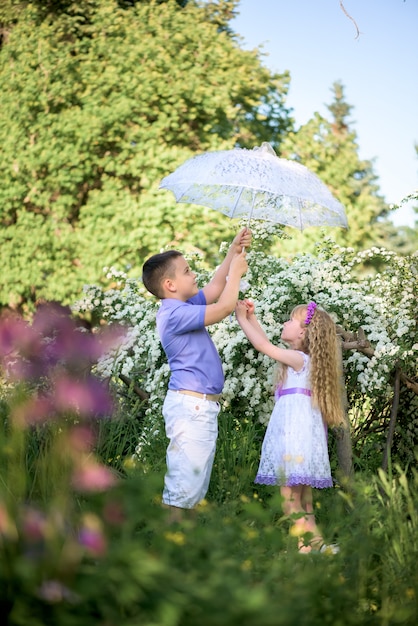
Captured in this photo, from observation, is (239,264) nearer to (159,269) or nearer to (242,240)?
(242,240)

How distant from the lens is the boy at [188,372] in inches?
141

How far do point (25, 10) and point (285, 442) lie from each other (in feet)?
29.2

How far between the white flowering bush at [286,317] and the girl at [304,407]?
0.47 meters

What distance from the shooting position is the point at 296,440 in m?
3.97

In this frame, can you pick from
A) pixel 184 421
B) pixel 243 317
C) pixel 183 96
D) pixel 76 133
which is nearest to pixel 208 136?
pixel 183 96

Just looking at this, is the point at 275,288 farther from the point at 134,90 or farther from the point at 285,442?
the point at 134,90

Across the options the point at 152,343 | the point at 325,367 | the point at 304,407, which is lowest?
the point at 304,407

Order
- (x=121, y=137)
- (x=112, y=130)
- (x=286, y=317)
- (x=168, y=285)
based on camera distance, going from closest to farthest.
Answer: (x=168, y=285) < (x=286, y=317) < (x=112, y=130) < (x=121, y=137)

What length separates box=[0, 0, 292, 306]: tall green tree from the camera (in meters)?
9.26

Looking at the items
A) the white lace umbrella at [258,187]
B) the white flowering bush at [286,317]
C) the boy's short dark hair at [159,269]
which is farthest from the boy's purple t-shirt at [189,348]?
the white flowering bush at [286,317]

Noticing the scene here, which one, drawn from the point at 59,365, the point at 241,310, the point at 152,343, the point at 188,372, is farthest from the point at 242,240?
the point at 59,365

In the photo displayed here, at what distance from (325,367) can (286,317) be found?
1.09 metres

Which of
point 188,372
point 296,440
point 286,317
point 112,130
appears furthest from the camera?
point 112,130

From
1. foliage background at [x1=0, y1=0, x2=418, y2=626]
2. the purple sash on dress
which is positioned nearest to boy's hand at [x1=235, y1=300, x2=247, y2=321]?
the purple sash on dress
